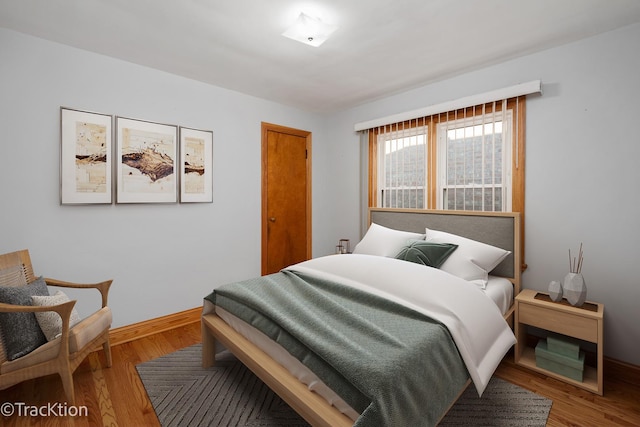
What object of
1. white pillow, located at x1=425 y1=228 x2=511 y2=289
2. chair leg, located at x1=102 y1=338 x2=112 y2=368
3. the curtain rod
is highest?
the curtain rod

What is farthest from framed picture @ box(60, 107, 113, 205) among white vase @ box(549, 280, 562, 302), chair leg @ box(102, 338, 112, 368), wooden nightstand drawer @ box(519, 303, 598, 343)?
white vase @ box(549, 280, 562, 302)

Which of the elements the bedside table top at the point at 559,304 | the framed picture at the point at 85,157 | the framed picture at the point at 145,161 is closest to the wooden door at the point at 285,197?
the framed picture at the point at 145,161

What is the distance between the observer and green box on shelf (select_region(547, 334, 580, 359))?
2143mm

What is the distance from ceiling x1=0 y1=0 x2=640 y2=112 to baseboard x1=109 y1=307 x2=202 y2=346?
8.09ft

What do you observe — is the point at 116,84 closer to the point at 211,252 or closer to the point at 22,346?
the point at 211,252

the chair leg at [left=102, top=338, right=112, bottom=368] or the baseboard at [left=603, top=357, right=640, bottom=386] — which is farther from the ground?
the chair leg at [left=102, top=338, right=112, bottom=368]

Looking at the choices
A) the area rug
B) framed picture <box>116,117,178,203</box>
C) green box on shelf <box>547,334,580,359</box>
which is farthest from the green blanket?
framed picture <box>116,117,178,203</box>

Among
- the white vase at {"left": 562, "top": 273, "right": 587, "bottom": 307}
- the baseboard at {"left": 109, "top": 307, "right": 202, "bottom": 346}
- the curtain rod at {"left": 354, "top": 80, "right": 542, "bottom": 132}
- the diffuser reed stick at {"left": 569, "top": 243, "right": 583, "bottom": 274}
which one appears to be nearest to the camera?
the white vase at {"left": 562, "top": 273, "right": 587, "bottom": 307}

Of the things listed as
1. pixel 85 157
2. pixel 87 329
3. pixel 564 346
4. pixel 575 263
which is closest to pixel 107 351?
pixel 87 329

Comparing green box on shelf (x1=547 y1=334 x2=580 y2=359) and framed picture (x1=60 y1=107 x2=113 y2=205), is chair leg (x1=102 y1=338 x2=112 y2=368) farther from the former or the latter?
green box on shelf (x1=547 y1=334 x2=580 y2=359)

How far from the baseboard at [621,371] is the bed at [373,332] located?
726 millimetres

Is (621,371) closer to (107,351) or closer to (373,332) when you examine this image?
(373,332)

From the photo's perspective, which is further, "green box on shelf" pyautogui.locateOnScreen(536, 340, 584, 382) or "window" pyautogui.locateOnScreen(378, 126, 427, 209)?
"window" pyautogui.locateOnScreen(378, 126, 427, 209)

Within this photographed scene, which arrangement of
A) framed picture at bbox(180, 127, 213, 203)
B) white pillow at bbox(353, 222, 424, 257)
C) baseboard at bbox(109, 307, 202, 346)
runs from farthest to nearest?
framed picture at bbox(180, 127, 213, 203) < white pillow at bbox(353, 222, 424, 257) < baseboard at bbox(109, 307, 202, 346)
